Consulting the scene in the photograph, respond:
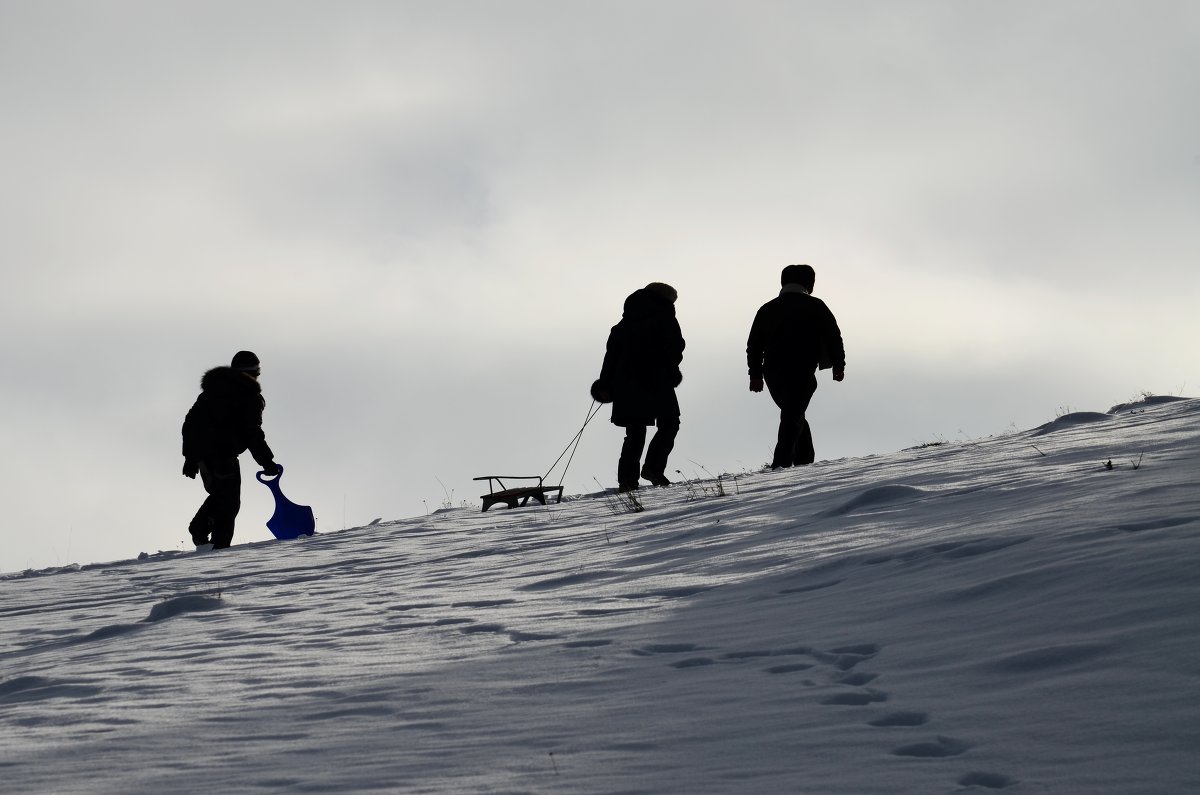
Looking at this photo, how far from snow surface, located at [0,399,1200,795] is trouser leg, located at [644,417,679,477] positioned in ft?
15.7

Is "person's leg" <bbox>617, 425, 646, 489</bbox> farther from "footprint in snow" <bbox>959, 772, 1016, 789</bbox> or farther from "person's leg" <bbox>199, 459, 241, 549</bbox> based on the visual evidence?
"footprint in snow" <bbox>959, 772, 1016, 789</bbox>

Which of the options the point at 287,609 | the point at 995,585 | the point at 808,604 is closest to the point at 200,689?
the point at 287,609

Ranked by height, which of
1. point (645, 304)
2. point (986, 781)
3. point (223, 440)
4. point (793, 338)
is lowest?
point (986, 781)

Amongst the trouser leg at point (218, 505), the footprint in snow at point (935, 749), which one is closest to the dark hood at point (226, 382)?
the trouser leg at point (218, 505)

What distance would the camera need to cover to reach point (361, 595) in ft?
19.2

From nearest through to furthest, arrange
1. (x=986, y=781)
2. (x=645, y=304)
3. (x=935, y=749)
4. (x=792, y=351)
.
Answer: (x=986, y=781) < (x=935, y=749) < (x=792, y=351) < (x=645, y=304)

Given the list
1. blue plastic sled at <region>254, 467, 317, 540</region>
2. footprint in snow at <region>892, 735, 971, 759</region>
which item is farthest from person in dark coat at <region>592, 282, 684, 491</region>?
footprint in snow at <region>892, 735, 971, 759</region>

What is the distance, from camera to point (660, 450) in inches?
448

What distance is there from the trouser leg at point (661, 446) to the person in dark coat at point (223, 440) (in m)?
3.52

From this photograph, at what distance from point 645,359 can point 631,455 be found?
0.94 m

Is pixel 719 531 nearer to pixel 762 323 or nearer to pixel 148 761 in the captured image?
pixel 148 761

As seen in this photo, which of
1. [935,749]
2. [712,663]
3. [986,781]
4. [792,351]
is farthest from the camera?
[792,351]

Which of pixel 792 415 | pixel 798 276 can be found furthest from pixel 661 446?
pixel 798 276

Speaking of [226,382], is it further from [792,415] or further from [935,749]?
[935,749]
